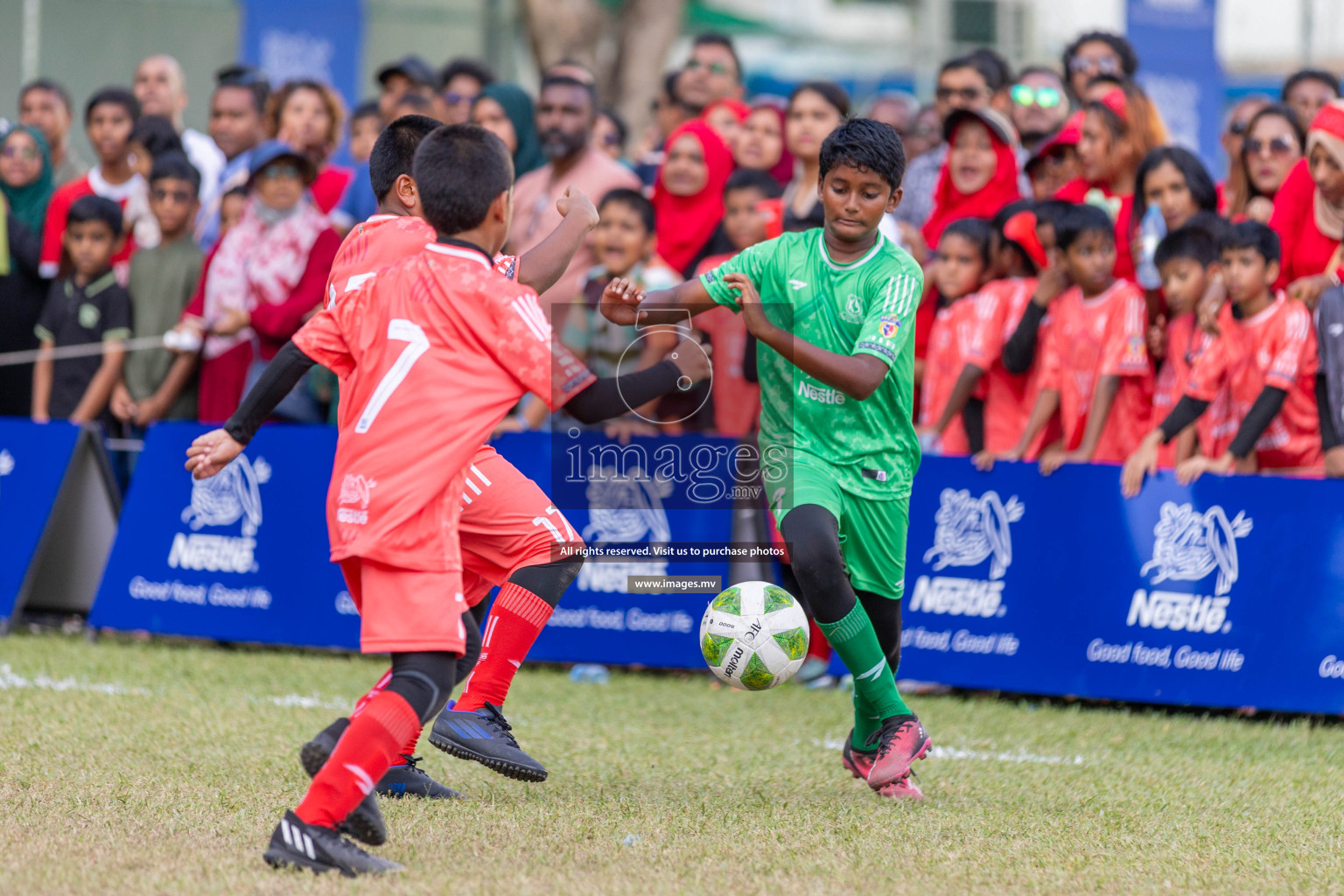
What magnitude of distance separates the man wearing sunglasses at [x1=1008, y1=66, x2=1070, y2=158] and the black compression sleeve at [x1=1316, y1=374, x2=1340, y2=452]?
2.99m

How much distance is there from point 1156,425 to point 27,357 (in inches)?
273

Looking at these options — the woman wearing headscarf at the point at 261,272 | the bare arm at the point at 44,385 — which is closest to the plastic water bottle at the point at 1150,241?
the woman wearing headscarf at the point at 261,272

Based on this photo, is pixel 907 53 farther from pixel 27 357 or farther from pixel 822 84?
pixel 27 357

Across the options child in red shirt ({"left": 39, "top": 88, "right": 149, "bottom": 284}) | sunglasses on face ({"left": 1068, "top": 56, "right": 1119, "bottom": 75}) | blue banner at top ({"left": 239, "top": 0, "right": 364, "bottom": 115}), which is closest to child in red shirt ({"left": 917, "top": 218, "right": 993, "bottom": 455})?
sunglasses on face ({"left": 1068, "top": 56, "right": 1119, "bottom": 75})

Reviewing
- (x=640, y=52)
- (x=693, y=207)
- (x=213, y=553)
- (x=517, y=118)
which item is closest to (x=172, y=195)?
(x=517, y=118)

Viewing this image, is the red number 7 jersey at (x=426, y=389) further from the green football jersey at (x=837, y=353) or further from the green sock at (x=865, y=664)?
the green sock at (x=865, y=664)

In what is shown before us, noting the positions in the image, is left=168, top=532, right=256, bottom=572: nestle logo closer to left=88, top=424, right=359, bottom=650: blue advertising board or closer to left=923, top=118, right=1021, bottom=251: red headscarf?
left=88, top=424, right=359, bottom=650: blue advertising board

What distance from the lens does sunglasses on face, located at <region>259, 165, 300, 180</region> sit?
9.35 m

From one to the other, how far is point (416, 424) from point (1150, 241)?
552 centimetres

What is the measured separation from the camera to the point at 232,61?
1736 centimetres

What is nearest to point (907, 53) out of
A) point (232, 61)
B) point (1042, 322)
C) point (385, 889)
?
point (232, 61)

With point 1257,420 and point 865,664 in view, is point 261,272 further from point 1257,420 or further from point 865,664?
point 1257,420

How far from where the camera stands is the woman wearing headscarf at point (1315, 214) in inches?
284

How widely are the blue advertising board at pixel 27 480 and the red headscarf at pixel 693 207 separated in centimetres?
371
